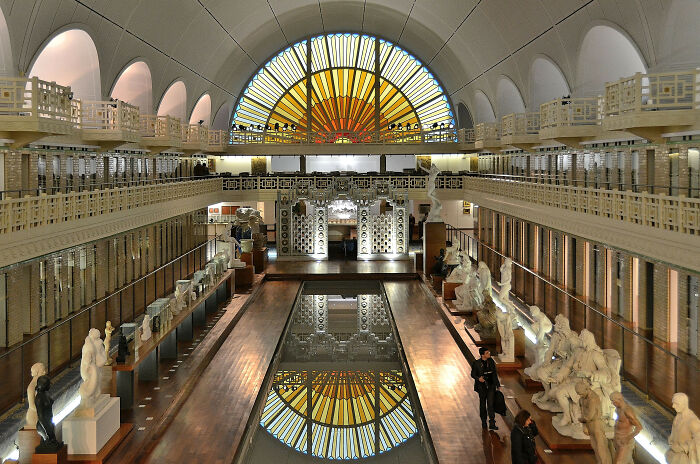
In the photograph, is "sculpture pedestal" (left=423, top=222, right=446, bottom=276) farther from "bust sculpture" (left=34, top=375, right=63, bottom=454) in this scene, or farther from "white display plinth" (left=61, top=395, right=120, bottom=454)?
"bust sculpture" (left=34, top=375, right=63, bottom=454)

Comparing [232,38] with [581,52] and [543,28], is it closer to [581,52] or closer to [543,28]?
[543,28]

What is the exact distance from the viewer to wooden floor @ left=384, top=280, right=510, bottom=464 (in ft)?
40.0

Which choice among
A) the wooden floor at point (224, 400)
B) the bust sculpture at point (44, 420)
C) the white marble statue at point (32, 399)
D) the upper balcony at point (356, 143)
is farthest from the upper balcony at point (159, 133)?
the bust sculpture at point (44, 420)

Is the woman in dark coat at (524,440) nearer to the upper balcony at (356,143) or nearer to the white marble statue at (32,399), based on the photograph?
the white marble statue at (32,399)

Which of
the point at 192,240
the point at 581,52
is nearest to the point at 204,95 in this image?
the point at 192,240

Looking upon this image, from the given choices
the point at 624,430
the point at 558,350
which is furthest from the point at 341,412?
the point at 624,430

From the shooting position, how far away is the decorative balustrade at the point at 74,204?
556 inches

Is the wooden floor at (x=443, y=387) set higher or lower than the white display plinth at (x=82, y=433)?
lower

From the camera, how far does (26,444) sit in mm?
10773

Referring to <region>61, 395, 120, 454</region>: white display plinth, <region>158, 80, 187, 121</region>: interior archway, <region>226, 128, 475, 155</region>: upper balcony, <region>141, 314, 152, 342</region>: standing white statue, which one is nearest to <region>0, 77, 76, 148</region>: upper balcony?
<region>141, 314, 152, 342</region>: standing white statue

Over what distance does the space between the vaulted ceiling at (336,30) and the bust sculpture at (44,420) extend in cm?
986

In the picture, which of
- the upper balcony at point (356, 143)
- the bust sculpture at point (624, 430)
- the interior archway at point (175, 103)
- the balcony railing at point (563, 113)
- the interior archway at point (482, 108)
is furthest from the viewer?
the upper balcony at point (356, 143)

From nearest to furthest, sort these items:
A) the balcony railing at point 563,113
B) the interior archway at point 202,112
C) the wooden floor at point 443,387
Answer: the wooden floor at point 443,387, the balcony railing at point 563,113, the interior archway at point 202,112

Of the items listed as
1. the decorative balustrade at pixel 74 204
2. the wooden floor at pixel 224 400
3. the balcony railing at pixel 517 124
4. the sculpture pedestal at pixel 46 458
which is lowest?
the wooden floor at pixel 224 400
